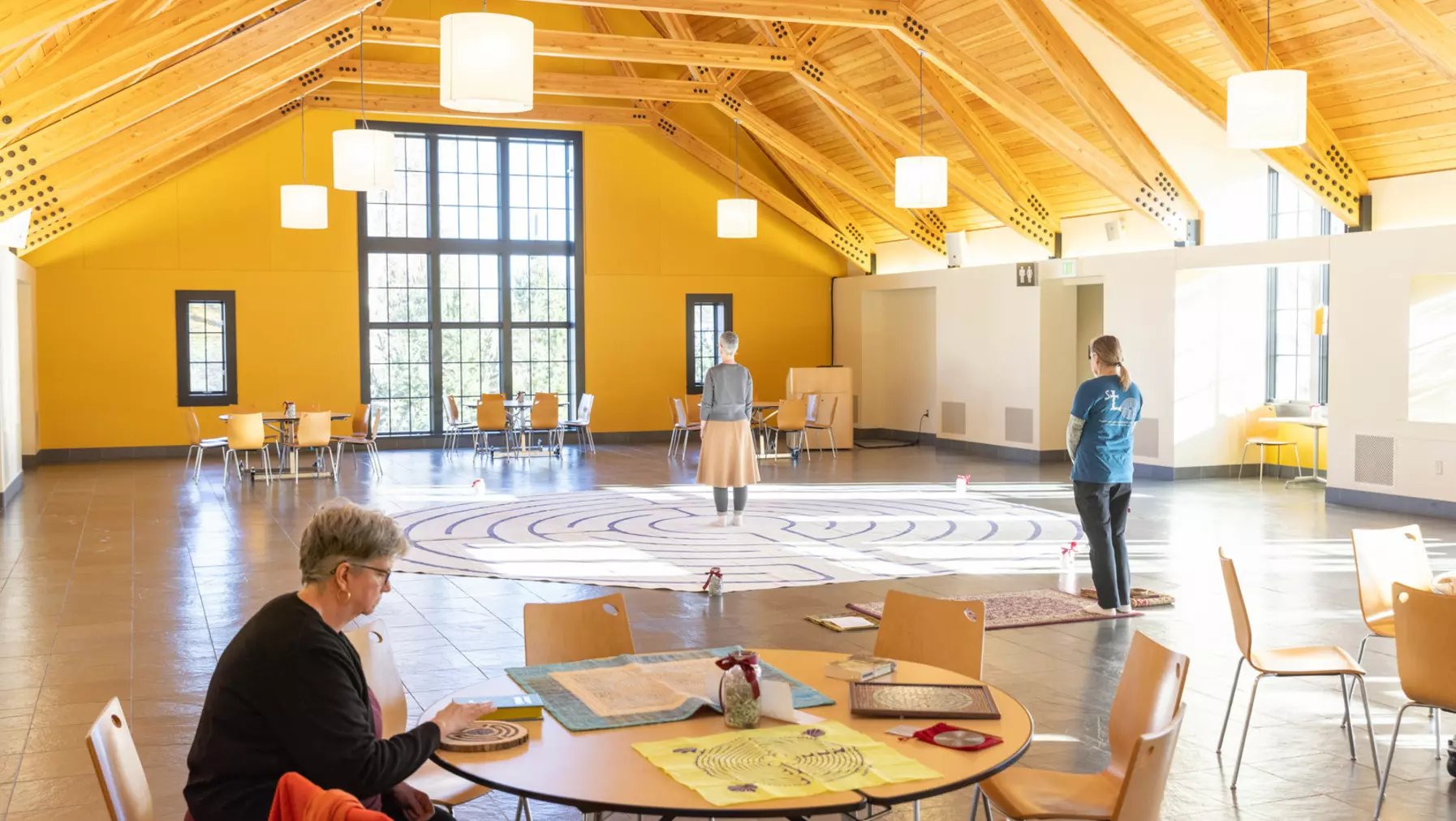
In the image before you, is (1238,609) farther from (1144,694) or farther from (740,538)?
(740,538)

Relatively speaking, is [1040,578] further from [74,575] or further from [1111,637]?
[74,575]

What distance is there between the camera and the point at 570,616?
3900 mm

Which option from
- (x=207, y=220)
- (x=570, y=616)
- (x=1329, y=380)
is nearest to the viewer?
(x=570, y=616)

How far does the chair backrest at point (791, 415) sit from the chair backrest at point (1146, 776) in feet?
42.8

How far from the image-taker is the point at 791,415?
16.0m

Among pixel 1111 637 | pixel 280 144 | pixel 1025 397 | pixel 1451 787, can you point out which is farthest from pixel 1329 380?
pixel 280 144

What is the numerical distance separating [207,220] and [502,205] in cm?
389

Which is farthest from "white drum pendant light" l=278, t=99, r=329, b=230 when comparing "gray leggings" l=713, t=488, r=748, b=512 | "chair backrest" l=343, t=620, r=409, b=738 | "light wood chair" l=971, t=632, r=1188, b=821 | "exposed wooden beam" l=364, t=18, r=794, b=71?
"light wood chair" l=971, t=632, r=1188, b=821

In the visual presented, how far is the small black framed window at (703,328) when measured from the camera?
1931cm

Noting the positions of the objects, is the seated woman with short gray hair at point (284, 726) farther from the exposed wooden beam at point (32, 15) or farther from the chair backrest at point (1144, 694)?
the exposed wooden beam at point (32, 15)

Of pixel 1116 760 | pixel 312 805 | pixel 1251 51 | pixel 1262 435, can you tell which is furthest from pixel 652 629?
pixel 1262 435

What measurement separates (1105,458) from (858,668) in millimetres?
3767

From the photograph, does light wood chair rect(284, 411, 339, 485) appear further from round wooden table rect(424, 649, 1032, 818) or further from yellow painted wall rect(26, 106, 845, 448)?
round wooden table rect(424, 649, 1032, 818)

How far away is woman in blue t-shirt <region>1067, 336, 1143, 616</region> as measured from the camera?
6.66 metres
